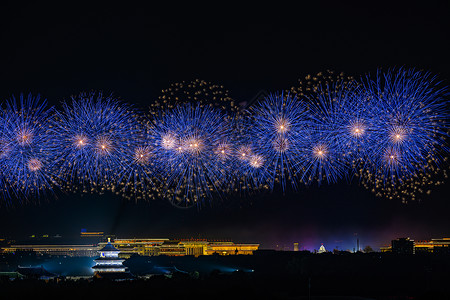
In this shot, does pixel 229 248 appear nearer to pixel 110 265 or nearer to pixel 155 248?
pixel 155 248

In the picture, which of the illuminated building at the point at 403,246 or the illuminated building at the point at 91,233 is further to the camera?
the illuminated building at the point at 91,233

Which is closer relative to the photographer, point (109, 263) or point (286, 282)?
point (286, 282)

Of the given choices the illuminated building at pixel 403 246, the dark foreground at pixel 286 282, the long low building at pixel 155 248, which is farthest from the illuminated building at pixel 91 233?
the illuminated building at pixel 403 246

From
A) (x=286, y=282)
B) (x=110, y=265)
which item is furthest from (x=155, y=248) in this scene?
(x=286, y=282)

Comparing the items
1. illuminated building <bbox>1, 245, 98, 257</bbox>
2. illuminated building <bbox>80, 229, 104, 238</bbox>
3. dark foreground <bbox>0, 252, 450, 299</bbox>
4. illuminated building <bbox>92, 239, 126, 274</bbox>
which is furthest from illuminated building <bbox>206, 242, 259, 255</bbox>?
illuminated building <bbox>92, 239, 126, 274</bbox>

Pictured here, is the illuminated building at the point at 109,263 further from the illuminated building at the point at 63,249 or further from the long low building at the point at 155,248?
the illuminated building at the point at 63,249

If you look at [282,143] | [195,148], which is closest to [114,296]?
[195,148]
